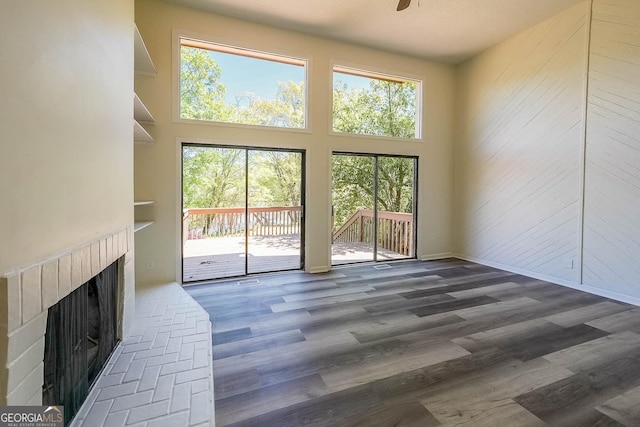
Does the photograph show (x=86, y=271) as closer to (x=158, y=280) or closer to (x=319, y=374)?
(x=319, y=374)

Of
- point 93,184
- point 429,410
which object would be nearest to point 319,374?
point 429,410

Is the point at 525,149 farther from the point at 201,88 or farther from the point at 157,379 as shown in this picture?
the point at 157,379

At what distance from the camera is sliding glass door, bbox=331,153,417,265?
198 inches

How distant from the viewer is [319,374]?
1950 millimetres

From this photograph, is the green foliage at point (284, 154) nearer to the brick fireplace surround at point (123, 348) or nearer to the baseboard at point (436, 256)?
the baseboard at point (436, 256)

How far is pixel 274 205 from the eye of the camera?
456 cm

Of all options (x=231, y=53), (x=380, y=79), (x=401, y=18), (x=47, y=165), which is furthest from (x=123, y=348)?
(x=380, y=79)

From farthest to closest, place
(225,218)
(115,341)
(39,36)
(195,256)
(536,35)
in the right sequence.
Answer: (195,256) → (225,218) → (536,35) → (115,341) → (39,36)

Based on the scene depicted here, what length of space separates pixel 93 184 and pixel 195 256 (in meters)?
3.54

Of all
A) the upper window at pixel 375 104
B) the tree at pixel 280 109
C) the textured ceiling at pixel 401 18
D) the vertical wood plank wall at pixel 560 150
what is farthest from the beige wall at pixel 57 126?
the vertical wood plank wall at pixel 560 150

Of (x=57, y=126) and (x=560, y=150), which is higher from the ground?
(x=560, y=150)

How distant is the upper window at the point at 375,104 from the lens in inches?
189

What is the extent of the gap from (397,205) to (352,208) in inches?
36.8

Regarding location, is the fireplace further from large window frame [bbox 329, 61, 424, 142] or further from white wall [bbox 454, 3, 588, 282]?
white wall [bbox 454, 3, 588, 282]
